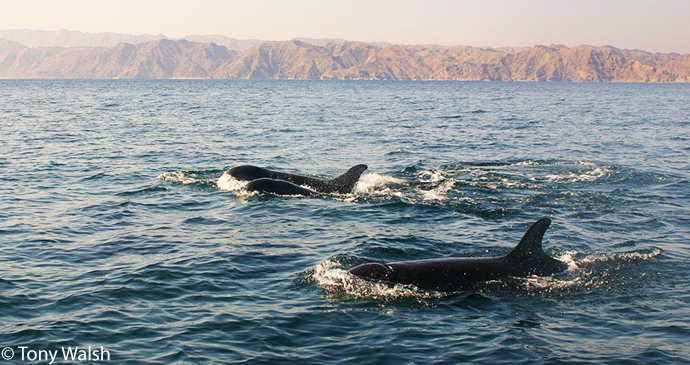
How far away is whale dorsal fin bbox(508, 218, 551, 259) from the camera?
1370 cm

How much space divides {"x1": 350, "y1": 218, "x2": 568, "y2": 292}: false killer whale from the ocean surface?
0.30 metres

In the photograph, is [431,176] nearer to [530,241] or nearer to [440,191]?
[440,191]

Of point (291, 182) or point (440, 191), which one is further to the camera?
point (291, 182)

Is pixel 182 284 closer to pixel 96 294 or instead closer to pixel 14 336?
pixel 96 294

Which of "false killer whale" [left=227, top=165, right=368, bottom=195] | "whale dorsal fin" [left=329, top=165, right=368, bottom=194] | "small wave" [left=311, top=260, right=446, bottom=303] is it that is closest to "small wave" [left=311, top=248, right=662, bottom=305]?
"small wave" [left=311, top=260, right=446, bottom=303]

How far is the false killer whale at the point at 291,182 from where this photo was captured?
2309 cm

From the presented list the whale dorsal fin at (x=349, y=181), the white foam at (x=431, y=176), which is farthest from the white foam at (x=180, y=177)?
the white foam at (x=431, y=176)

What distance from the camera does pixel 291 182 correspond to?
24516 millimetres

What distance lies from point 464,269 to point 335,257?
331cm

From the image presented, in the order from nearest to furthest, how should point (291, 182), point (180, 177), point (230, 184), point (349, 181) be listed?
point (349, 181), point (230, 184), point (291, 182), point (180, 177)

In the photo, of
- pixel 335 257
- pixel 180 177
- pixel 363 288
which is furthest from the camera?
pixel 180 177

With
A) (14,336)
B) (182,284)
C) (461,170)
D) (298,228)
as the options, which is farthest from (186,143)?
(14,336)

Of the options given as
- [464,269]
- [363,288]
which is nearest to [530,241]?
[464,269]

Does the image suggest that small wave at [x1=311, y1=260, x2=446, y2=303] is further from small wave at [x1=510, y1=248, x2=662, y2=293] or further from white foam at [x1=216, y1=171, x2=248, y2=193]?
white foam at [x1=216, y1=171, x2=248, y2=193]
